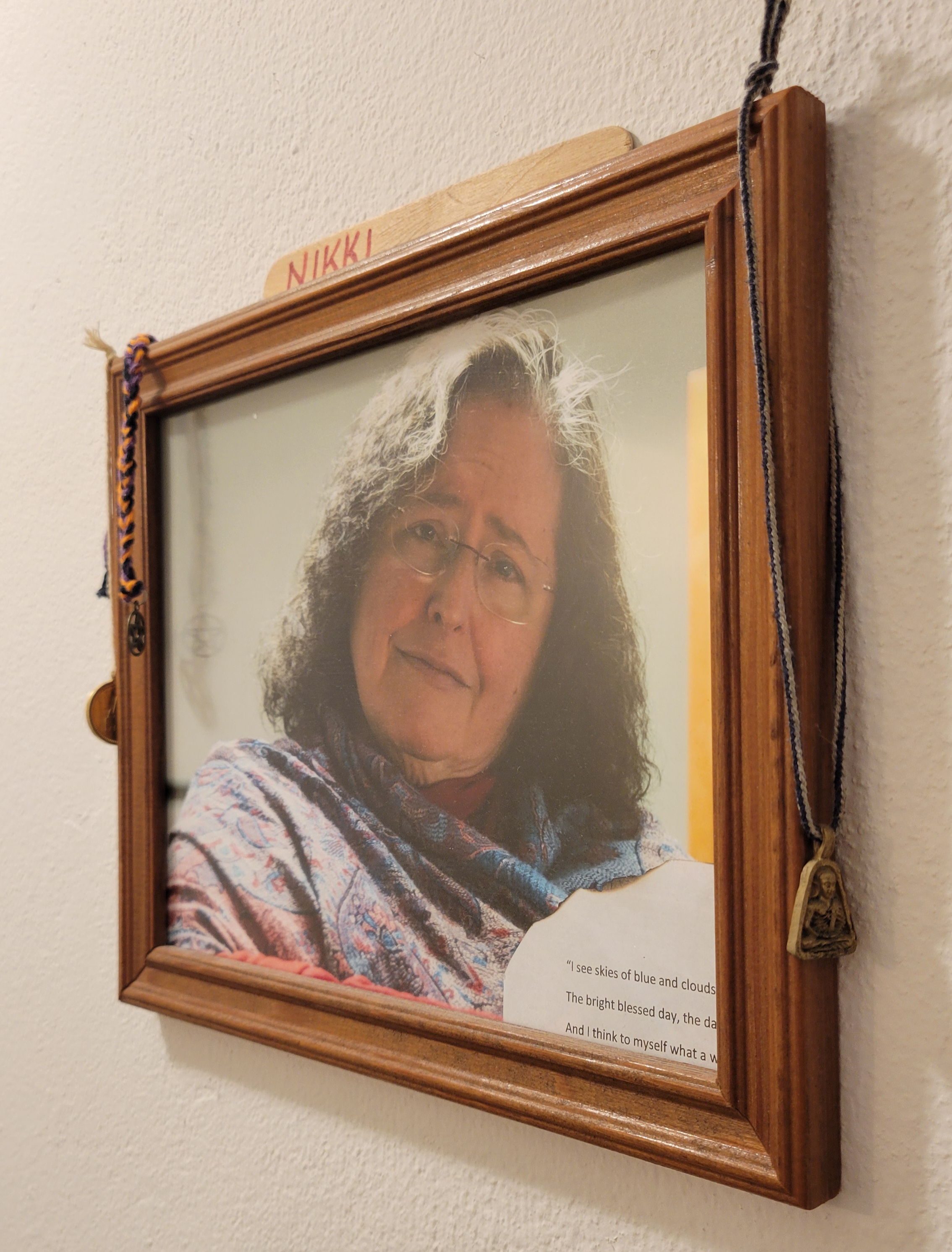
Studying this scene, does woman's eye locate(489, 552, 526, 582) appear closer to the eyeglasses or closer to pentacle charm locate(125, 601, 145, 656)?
the eyeglasses

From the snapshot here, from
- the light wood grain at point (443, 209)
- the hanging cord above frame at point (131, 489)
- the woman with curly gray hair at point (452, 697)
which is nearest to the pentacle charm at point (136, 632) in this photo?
the hanging cord above frame at point (131, 489)

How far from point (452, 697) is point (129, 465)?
11.8 inches

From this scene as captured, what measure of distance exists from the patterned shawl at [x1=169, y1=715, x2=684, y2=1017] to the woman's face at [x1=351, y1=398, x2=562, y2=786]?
0.03m

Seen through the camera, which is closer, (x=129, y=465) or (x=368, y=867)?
(x=368, y=867)

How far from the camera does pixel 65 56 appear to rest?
2.57 feet

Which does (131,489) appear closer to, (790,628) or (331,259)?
(331,259)

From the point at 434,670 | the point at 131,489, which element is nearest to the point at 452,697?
the point at 434,670

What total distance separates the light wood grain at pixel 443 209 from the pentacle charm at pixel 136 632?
22cm

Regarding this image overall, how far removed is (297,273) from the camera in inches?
23.7

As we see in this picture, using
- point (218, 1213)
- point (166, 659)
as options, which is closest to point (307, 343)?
point (166, 659)

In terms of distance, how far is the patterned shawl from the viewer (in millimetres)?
466

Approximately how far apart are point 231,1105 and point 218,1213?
2.6 inches

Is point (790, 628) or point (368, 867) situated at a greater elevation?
point (790, 628)

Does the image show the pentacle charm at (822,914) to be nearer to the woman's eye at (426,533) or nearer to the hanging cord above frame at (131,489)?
the woman's eye at (426,533)
